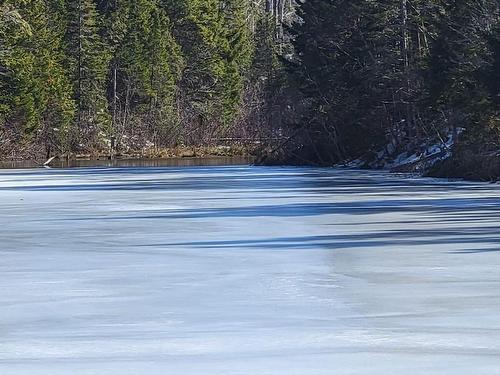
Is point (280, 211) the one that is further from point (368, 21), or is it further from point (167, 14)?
point (167, 14)

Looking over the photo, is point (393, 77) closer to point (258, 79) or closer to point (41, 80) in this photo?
point (41, 80)

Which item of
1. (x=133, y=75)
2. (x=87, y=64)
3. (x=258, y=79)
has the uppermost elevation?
(x=87, y=64)

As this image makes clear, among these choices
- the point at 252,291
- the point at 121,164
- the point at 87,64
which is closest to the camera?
the point at 252,291

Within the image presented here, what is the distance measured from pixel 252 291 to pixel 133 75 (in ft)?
252

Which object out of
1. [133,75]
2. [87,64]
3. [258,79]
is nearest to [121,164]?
[87,64]

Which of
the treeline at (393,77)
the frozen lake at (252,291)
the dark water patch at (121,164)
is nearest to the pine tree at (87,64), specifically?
the dark water patch at (121,164)

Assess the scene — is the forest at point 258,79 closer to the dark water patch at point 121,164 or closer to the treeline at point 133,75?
the treeline at point 133,75

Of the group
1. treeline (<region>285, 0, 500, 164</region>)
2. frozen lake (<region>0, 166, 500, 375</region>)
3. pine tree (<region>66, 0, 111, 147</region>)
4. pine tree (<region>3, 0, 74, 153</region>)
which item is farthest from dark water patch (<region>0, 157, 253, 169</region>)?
frozen lake (<region>0, 166, 500, 375</region>)

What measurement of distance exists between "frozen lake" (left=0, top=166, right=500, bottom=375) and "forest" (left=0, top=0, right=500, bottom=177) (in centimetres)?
1574

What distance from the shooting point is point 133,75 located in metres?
86.2

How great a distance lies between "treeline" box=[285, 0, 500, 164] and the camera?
35656 millimetres

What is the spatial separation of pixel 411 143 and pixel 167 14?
50.9m

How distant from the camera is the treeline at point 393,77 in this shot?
3566 centimetres

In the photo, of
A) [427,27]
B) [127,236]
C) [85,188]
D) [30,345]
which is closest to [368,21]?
[427,27]
